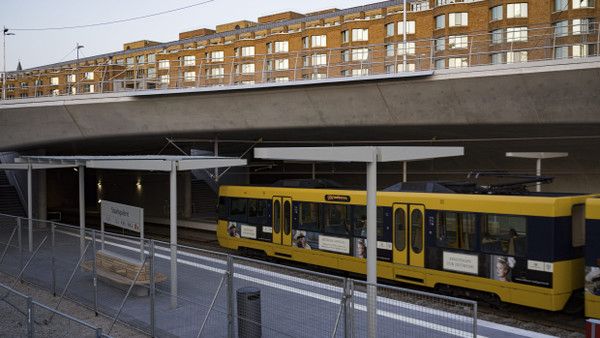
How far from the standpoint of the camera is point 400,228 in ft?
44.7

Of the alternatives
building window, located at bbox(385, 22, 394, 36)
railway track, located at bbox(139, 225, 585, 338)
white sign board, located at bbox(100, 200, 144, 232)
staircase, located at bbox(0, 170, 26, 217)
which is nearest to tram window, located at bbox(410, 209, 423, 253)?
railway track, located at bbox(139, 225, 585, 338)

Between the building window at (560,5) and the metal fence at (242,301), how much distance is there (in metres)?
49.2

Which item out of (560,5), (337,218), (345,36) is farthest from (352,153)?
(345,36)

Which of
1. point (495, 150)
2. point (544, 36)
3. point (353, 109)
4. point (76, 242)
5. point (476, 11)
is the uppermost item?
point (476, 11)

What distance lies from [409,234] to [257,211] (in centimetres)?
619

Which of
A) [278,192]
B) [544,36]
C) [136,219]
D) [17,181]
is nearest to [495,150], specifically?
[544,36]

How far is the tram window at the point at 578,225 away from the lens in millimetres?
11422

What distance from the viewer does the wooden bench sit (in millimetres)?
11953

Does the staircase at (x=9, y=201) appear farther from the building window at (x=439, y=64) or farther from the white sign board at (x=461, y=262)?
the white sign board at (x=461, y=262)

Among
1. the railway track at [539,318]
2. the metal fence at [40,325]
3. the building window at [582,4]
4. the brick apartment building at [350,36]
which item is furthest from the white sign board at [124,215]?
the building window at [582,4]

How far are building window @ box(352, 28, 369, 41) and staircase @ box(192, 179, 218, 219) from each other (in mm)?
33800

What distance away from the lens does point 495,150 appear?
2469cm

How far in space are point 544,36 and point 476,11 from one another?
4048 cm

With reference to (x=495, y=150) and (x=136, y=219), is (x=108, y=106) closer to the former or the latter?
(x=136, y=219)
